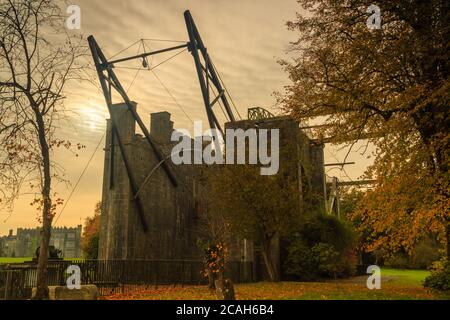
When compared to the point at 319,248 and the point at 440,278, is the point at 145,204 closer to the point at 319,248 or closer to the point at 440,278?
the point at 319,248

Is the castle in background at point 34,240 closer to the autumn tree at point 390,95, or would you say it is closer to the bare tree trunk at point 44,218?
the bare tree trunk at point 44,218

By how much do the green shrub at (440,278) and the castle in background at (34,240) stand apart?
11996 centimetres

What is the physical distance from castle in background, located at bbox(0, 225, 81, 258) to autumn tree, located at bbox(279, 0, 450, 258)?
12058cm

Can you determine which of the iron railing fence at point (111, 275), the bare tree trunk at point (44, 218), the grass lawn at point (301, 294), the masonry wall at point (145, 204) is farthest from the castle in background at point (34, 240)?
the bare tree trunk at point (44, 218)

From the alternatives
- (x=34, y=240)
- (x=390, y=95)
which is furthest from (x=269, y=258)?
(x=34, y=240)

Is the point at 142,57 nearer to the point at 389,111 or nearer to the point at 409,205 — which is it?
the point at 389,111

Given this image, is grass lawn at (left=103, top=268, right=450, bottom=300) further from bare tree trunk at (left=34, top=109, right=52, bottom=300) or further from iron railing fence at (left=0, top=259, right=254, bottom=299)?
bare tree trunk at (left=34, top=109, right=52, bottom=300)

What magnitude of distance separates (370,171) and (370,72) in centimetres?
341

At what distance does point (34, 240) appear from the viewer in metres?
122

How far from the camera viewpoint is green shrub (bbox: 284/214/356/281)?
923 inches

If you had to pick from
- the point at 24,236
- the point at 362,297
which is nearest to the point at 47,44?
the point at 362,297

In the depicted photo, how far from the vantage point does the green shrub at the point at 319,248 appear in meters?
23.4

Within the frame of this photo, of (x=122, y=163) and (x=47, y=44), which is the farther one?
(x=122, y=163)

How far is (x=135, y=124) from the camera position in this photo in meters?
24.5
